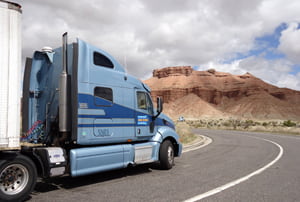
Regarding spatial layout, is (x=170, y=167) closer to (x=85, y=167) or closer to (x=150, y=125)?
(x=150, y=125)

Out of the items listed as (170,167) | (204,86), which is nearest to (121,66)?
(170,167)

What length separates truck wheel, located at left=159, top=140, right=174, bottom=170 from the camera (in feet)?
29.4

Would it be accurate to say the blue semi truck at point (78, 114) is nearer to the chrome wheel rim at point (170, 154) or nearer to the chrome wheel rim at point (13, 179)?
the chrome wheel rim at point (13, 179)

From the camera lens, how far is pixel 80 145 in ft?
23.4

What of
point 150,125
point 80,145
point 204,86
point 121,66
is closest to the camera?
point 80,145

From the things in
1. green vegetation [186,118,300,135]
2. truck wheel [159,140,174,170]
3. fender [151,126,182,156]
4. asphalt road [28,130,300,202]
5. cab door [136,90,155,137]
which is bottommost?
green vegetation [186,118,300,135]

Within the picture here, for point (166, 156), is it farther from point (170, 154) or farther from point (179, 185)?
point (179, 185)

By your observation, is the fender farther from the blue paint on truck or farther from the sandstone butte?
the sandstone butte

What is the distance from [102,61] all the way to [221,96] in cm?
10803

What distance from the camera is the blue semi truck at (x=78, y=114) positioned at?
6516 mm

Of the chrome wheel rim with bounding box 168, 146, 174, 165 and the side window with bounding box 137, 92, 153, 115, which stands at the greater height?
the side window with bounding box 137, 92, 153, 115

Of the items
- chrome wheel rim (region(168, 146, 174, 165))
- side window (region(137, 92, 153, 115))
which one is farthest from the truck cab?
chrome wheel rim (region(168, 146, 174, 165))

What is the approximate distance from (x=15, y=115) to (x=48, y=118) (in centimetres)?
191

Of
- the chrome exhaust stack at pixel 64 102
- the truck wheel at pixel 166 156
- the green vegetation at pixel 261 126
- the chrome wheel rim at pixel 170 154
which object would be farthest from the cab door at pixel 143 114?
the green vegetation at pixel 261 126
